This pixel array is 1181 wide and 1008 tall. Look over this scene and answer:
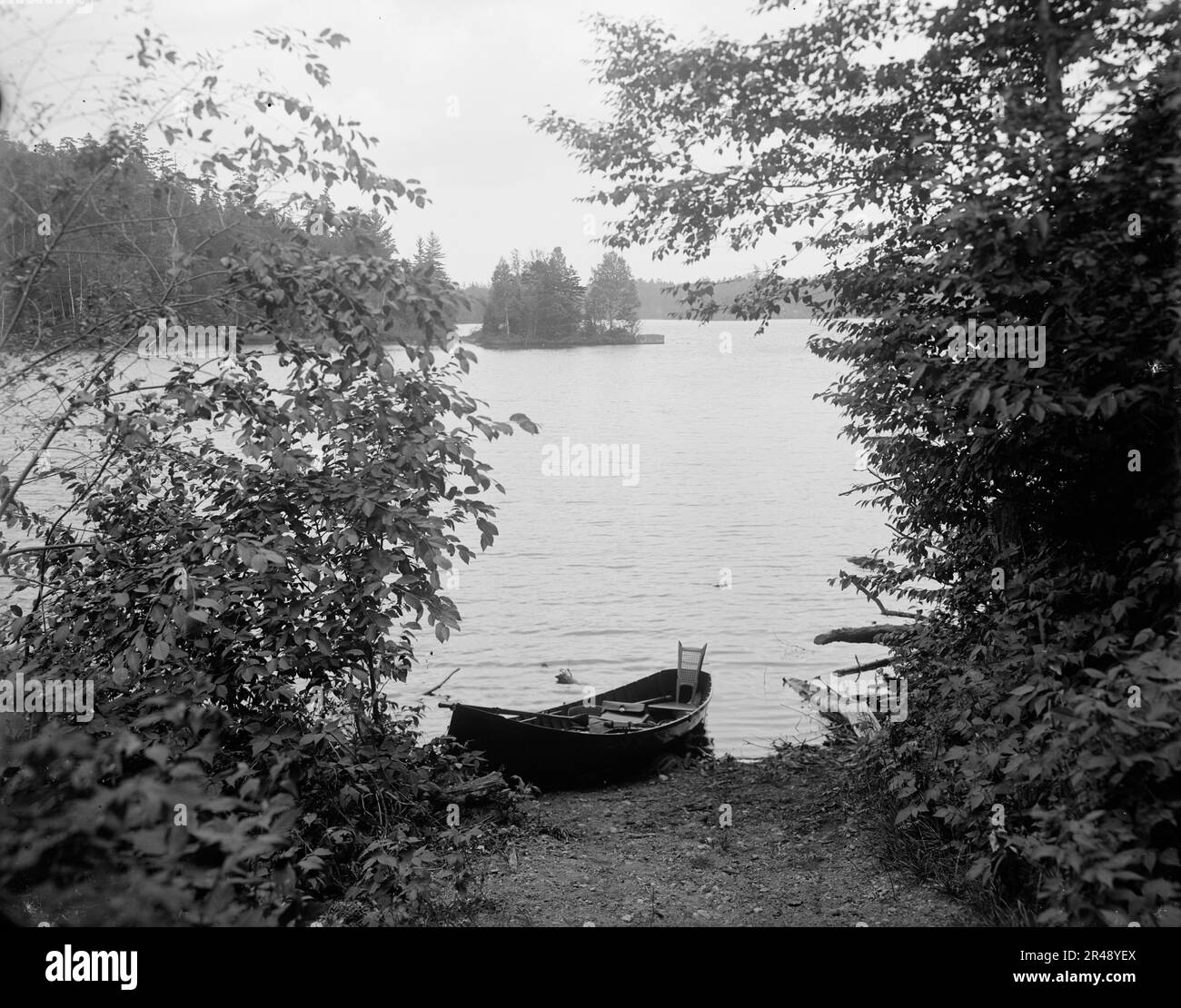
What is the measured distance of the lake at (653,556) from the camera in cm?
1381

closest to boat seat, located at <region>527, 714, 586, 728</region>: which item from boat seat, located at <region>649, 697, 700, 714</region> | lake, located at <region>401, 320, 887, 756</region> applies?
boat seat, located at <region>649, 697, 700, 714</region>

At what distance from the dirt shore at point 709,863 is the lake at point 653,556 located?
2759mm

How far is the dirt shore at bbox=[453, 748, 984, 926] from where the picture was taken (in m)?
5.36

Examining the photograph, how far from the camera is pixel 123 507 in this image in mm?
5711

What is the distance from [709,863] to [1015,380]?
153 inches

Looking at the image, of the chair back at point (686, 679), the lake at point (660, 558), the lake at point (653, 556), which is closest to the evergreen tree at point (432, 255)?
A: the lake at point (653, 556)

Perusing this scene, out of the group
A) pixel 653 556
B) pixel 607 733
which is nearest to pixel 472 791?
pixel 607 733

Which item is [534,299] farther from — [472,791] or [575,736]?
[472,791]

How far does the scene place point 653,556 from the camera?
71.6 feet

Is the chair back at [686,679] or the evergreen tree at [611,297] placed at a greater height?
the evergreen tree at [611,297]

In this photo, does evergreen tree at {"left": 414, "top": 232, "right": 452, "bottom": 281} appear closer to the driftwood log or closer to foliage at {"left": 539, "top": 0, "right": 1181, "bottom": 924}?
foliage at {"left": 539, "top": 0, "right": 1181, "bottom": 924}

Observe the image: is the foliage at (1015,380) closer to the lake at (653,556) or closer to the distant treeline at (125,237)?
the lake at (653,556)
